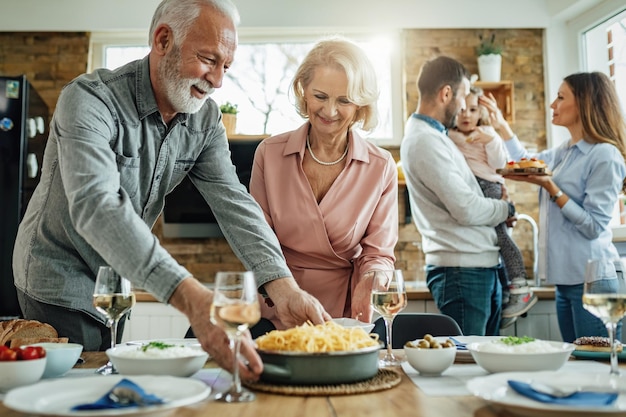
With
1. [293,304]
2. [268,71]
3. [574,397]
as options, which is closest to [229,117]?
[268,71]

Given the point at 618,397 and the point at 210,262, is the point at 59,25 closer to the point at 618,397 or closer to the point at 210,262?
the point at 210,262

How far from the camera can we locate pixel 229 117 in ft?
13.7

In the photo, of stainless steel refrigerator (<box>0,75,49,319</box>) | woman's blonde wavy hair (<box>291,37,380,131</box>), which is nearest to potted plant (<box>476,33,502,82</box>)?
woman's blonde wavy hair (<box>291,37,380,131</box>)

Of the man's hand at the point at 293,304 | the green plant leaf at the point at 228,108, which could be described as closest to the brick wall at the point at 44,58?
the green plant leaf at the point at 228,108

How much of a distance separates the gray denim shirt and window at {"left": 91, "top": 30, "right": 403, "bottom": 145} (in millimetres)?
2522

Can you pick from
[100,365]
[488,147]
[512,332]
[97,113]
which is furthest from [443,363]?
[512,332]

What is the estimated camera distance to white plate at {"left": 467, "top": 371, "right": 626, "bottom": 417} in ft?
2.94

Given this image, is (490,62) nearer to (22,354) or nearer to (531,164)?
(531,164)

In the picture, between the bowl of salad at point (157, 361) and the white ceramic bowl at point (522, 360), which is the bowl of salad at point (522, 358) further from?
the bowl of salad at point (157, 361)

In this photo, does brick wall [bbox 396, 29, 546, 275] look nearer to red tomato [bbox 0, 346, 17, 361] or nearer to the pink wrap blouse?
the pink wrap blouse

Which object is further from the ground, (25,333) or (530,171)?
(530,171)

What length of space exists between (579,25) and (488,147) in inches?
62.3

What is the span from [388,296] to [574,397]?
53 centimetres

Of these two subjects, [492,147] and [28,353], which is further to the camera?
[492,147]
